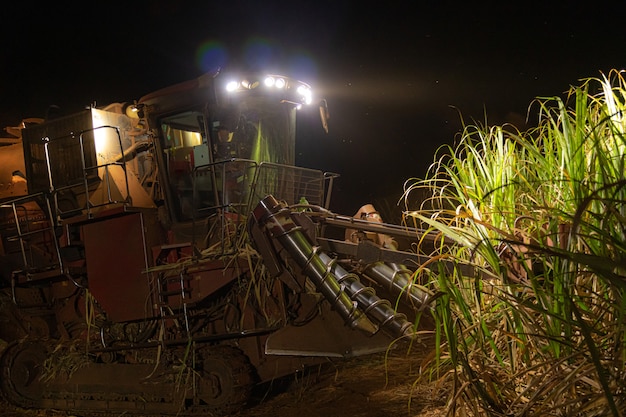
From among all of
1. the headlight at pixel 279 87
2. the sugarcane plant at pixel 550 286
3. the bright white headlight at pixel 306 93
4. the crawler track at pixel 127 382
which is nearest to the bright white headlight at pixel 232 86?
the headlight at pixel 279 87

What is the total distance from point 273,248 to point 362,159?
911 inches

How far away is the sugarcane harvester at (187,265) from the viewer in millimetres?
5422

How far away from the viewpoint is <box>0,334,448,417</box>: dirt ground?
4.72 metres

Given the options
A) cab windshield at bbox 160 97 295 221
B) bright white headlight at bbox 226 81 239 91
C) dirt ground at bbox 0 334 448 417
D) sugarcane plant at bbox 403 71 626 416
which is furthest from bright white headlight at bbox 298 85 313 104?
sugarcane plant at bbox 403 71 626 416

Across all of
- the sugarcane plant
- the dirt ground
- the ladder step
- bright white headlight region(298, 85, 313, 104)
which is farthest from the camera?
bright white headlight region(298, 85, 313, 104)

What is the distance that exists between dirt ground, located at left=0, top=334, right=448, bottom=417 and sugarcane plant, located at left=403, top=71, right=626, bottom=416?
1193 mm

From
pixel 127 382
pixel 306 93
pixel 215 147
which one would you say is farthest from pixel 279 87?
pixel 127 382

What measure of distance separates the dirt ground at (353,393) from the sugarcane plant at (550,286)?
1193 millimetres

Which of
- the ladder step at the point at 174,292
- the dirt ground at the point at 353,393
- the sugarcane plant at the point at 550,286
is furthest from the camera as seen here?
the ladder step at the point at 174,292

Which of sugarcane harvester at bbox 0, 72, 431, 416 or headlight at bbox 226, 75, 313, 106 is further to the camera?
headlight at bbox 226, 75, 313, 106

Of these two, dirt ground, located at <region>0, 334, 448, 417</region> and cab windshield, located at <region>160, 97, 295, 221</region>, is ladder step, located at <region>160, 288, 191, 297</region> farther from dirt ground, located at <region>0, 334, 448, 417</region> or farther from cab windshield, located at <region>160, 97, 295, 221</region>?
dirt ground, located at <region>0, 334, 448, 417</region>

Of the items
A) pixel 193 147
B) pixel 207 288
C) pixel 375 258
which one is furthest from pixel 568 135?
pixel 193 147

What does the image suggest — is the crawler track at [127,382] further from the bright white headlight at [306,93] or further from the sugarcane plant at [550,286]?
the bright white headlight at [306,93]

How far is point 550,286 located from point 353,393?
361 cm
